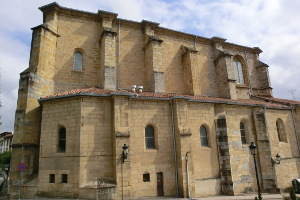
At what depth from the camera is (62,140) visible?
437 inches

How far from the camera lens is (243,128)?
50.1 feet

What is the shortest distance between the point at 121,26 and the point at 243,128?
12.2m

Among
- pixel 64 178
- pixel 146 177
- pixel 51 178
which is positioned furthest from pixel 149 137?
pixel 51 178

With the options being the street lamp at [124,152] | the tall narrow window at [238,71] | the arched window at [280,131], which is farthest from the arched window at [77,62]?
the arched window at [280,131]

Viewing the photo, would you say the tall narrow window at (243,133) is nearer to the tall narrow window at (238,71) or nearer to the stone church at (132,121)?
the stone church at (132,121)

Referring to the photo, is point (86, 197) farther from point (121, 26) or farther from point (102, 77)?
point (121, 26)

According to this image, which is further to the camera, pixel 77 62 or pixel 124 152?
pixel 77 62

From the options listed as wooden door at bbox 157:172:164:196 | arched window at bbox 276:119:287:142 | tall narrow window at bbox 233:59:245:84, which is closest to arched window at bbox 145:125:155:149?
wooden door at bbox 157:172:164:196

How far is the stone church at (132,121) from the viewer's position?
417 inches

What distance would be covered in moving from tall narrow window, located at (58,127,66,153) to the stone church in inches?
2.1

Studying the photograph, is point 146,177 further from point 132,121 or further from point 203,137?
point 203,137

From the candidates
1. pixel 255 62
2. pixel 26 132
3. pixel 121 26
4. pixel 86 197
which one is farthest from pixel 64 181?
pixel 255 62

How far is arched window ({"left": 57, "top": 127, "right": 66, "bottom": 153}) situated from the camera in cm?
1101

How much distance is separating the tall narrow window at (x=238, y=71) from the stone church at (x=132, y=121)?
12.2 feet
